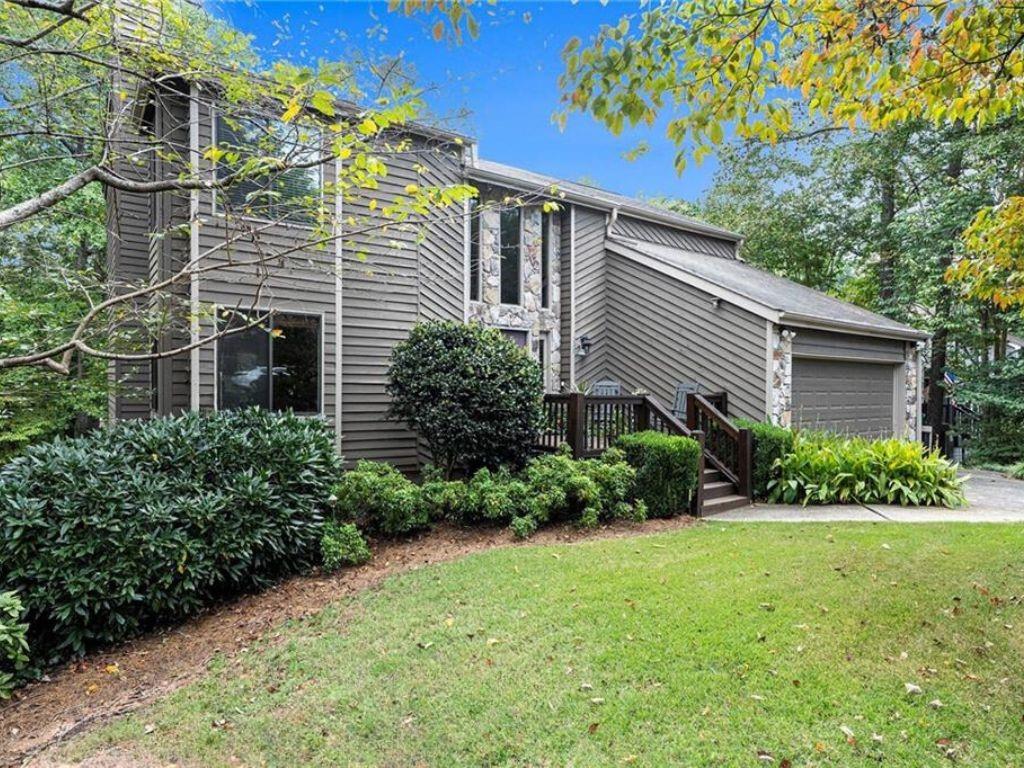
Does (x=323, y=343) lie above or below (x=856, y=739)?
above

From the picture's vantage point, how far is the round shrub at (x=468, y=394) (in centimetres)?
737

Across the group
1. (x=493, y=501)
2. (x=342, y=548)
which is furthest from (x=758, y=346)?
(x=342, y=548)

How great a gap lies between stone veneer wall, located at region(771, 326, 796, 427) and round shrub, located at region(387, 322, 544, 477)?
387 centimetres

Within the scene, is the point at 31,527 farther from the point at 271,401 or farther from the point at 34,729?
the point at 271,401

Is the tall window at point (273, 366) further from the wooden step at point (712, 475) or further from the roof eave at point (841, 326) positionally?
the roof eave at point (841, 326)

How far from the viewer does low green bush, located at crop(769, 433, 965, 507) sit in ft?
25.5

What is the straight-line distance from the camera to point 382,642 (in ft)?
13.0

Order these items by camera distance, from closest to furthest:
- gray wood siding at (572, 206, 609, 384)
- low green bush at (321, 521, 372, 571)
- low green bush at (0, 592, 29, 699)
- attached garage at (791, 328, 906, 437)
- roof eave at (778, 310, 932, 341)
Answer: low green bush at (0, 592, 29, 699)
low green bush at (321, 521, 372, 571)
roof eave at (778, 310, 932, 341)
attached garage at (791, 328, 906, 437)
gray wood siding at (572, 206, 609, 384)

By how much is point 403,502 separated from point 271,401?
9.78ft

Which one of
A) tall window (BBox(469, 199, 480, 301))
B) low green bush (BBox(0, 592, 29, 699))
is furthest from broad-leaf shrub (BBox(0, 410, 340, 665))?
tall window (BBox(469, 199, 480, 301))

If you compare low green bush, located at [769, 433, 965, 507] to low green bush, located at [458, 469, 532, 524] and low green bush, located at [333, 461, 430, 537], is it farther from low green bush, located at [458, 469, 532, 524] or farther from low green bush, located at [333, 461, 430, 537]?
low green bush, located at [333, 461, 430, 537]

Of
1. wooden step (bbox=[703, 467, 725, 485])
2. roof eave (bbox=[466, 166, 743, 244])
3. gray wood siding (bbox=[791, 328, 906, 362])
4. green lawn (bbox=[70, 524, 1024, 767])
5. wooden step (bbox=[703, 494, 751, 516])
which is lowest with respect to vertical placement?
green lawn (bbox=[70, 524, 1024, 767])

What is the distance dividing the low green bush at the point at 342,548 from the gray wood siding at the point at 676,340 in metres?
6.44

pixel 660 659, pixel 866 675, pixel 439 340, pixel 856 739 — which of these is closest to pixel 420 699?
pixel 660 659
